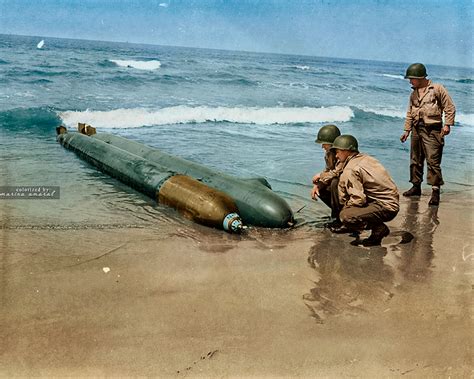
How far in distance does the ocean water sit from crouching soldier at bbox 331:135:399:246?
4.70 ft

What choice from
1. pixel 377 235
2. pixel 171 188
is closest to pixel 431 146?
pixel 377 235

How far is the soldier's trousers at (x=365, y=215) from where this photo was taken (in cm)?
526

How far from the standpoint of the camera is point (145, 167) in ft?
24.9

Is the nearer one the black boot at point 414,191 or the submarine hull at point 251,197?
the submarine hull at point 251,197

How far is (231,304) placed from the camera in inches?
162

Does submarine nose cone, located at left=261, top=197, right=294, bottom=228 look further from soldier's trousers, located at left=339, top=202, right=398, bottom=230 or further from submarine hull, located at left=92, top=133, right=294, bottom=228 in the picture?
soldier's trousers, located at left=339, top=202, right=398, bottom=230

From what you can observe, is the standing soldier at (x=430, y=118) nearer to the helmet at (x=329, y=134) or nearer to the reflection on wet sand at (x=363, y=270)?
the reflection on wet sand at (x=363, y=270)

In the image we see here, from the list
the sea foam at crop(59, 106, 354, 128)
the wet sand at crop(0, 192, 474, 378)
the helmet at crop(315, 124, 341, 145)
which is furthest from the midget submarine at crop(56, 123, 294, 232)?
the sea foam at crop(59, 106, 354, 128)

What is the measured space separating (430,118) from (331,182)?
8.50 ft

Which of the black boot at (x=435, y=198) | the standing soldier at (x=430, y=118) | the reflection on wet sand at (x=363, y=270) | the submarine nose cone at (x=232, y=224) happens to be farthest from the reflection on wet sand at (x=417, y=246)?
the submarine nose cone at (x=232, y=224)

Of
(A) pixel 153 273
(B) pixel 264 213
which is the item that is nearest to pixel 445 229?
(B) pixel 264 213

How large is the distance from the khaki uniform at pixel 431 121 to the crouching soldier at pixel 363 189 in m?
2.59

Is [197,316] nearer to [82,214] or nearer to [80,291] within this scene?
[80,291]

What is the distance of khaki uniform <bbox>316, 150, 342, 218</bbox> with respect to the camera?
5734 mm
